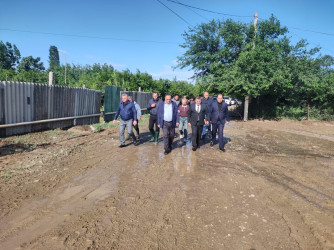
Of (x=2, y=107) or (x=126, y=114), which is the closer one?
(x=2, y=107)

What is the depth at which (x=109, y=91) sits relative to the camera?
13.3 meters

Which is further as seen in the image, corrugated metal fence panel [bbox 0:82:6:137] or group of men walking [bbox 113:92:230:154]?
group of men walking [bbox 113:92:230:154]

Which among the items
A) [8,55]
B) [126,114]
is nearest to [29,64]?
Result: [8,55]

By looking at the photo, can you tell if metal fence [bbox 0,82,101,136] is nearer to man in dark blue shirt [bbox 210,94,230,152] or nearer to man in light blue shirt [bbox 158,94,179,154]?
man in light blue shirt [bbox 158,94,179,154]

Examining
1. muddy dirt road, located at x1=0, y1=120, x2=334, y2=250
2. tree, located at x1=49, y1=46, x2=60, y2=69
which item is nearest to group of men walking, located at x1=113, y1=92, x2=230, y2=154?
muddy dirt road, located at x1=0, y1=120, x2=334, y2=250

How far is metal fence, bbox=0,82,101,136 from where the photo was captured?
740 cm

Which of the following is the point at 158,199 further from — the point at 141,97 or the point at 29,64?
the point at 29,64

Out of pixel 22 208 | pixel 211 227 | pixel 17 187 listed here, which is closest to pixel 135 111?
pixel 17 187

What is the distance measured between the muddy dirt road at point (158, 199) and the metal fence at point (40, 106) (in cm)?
92

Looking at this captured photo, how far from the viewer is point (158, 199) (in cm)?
403

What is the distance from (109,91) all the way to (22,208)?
10.3 metres

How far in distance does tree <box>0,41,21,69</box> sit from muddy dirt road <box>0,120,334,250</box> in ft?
231

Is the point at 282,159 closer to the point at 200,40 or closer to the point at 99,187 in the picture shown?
the point at 99,187

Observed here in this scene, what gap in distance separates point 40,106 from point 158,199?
6.69 m
